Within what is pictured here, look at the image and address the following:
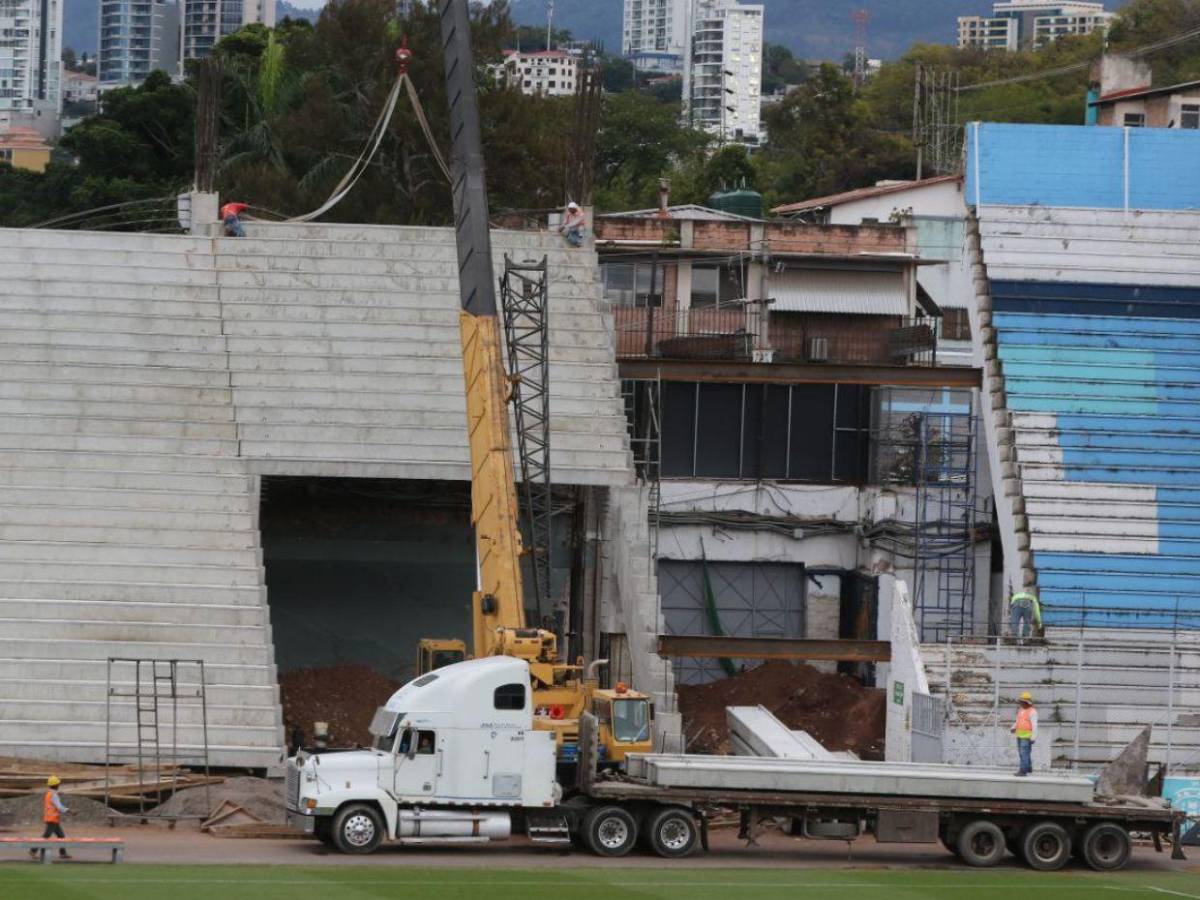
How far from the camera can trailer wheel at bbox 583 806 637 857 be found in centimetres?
2888

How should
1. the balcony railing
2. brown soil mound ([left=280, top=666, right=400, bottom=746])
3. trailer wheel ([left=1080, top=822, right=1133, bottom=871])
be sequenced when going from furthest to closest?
the balcony railing
brown soil mound ([left=280, top=666, right=400, bottom=746])
trailer wheel ([left=1080, top=822, right=1133, bottom=871])

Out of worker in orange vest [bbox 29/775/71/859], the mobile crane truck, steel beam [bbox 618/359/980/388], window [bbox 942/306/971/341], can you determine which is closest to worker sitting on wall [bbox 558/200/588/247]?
steel beam [bbox 618/359/980/388]

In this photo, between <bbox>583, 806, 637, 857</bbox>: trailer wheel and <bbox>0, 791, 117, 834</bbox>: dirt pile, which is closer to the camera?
<bbox>583, 806, 637, 857</bbox>: trailer wheel

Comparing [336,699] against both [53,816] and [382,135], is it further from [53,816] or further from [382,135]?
[382,135]

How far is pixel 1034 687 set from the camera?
37.3 metres

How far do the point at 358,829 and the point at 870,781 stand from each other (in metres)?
6.97

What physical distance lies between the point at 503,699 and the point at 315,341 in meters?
14.1

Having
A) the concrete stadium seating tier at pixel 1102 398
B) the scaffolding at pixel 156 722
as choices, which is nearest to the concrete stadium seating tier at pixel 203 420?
the scaffolding at pixel 156 722

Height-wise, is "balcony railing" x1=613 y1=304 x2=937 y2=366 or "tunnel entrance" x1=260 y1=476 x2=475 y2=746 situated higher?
"balcony railing" x1=613 y1=304 x2=937 y2=366

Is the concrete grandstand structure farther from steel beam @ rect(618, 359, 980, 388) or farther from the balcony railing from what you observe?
the balcony railing

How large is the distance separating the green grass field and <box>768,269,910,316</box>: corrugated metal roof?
2661 centimetres

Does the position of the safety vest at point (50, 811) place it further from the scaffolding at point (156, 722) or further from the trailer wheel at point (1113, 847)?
the trailer wheel at point (1113, 847)

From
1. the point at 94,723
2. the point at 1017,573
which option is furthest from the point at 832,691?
the point at 94,723

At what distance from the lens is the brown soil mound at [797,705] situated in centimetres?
3988
